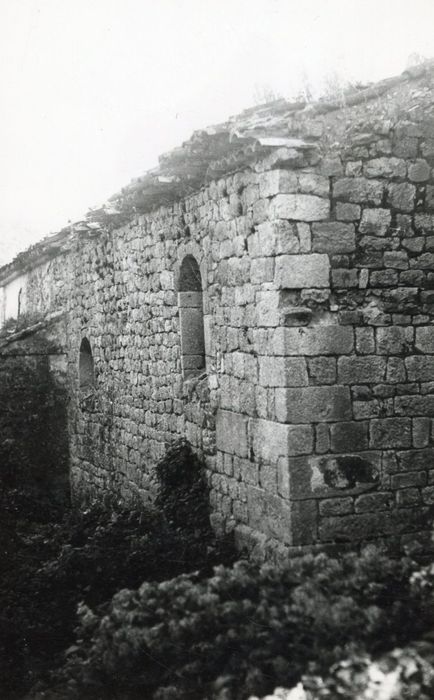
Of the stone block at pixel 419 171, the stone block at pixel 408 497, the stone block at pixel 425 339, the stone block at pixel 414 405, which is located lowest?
the stone block at pixel 408 497

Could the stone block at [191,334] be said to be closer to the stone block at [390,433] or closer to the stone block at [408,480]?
the stone block at [390,433]

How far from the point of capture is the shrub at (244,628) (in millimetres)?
4691

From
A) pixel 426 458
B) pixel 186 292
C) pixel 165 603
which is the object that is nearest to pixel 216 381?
pixel 186 292

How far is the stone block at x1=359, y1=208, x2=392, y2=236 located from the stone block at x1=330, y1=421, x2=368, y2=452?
1487 mm

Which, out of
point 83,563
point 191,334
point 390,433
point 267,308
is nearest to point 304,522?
point 390,433

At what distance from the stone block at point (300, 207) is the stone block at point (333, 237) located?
0.25ft

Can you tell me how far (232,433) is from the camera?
6.87 metres

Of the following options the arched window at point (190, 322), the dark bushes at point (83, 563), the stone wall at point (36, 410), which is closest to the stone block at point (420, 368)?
the dark bushes at point (83, 563)

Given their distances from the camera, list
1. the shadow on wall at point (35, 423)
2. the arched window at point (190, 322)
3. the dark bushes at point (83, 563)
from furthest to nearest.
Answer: the shadow on wall at point (35, 423), the arched window at point (190, 322), the dark bushes at point (83, 563)

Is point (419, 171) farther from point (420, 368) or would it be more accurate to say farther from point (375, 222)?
point (420, 368)

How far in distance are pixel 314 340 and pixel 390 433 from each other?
986 mm

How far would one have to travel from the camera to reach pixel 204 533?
721 centimetres

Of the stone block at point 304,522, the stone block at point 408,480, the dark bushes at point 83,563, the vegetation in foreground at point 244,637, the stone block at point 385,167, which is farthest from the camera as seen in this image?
the stone block at point 408,480

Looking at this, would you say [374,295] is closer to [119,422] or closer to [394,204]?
[394,204]
